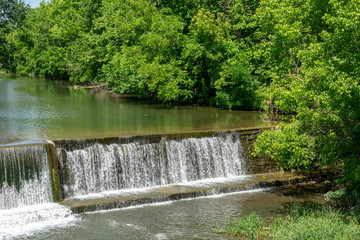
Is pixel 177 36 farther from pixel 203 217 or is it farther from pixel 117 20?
pixel 203 217

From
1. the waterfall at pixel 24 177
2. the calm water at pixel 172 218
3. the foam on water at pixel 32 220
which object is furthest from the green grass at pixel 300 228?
the waterfall at pixel 24 177

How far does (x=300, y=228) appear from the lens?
10.0 m

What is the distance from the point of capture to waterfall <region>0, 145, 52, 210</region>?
42.9 feet

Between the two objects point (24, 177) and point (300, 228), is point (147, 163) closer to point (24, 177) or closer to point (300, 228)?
point (24, 177)

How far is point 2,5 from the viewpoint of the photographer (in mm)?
33812

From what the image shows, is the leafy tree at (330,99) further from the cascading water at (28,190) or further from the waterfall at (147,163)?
the cascading water at (28,190)

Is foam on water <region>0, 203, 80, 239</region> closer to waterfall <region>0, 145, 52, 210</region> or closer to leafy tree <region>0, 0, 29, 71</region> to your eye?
waterfall <region>0, 145, 52, 210</region>

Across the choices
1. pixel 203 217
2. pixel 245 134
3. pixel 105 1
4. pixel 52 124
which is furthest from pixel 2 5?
pixel 203 217

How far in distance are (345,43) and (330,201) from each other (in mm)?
5590

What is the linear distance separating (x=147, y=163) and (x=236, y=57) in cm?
1184

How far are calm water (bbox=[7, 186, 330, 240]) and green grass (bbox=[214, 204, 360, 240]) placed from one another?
0.50 metres

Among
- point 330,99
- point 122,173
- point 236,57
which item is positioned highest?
point 236,57

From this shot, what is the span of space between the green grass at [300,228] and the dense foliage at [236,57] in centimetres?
113

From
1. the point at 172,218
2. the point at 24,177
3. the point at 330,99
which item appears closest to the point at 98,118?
the point at 24,177
